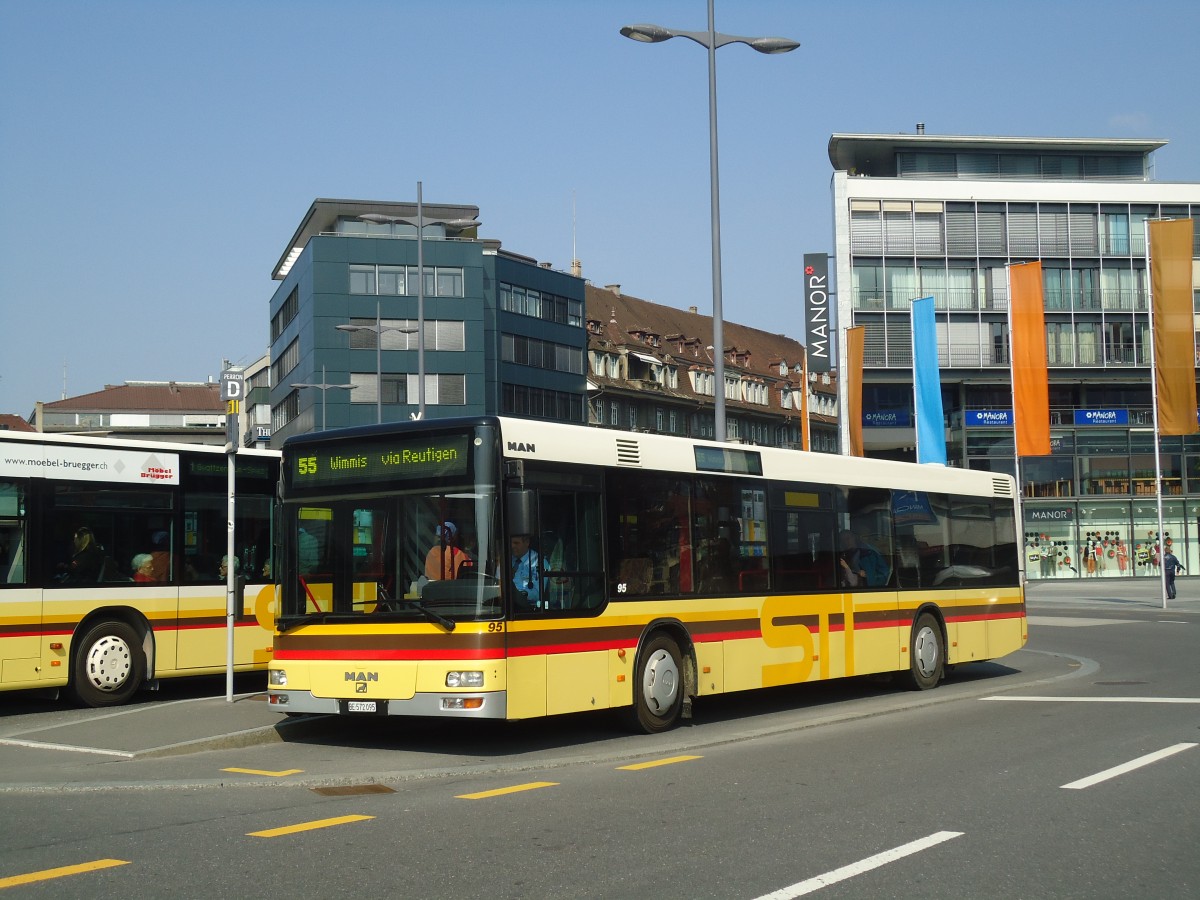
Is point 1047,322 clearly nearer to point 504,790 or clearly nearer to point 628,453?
point 628,453

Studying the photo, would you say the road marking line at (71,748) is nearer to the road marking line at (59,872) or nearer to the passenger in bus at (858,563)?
the road marking line at (59,872)

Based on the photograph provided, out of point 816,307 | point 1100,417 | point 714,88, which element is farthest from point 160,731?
point 1100,417

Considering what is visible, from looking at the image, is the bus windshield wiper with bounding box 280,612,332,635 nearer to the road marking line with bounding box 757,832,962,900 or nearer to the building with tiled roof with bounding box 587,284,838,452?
the road marking line with bounding box 757,832,962,900

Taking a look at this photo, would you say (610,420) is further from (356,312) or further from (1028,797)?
(1028,797)

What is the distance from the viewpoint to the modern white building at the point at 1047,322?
2554 inches

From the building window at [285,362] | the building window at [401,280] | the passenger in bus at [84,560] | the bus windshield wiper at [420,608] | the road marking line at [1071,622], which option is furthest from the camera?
the building window at [285,362]

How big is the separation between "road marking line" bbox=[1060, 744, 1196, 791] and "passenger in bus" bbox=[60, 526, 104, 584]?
417 inches

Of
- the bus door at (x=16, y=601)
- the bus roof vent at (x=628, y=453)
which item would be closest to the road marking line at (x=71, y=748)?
the bus door at (x=16, y=601)

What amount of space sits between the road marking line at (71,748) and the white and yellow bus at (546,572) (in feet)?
4.68

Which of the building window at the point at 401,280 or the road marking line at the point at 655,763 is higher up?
the building window at the point at 401,280

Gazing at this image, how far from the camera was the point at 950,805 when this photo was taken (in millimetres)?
9156

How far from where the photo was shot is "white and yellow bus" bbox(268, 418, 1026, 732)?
11.7 m

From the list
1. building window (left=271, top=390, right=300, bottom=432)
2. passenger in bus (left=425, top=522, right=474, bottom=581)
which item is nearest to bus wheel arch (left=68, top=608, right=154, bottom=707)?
passenger in bus (left=425, top=522, right=474, bottom=581)

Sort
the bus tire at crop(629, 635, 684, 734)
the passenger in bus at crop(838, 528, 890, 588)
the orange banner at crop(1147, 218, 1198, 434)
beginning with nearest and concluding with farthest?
the bus tire at crop(629, 635, 684, 734) < the passenger in bus at crop(838, 528, 890, 588) < the orange banner at crop(1147, 218, 1198, 434)
